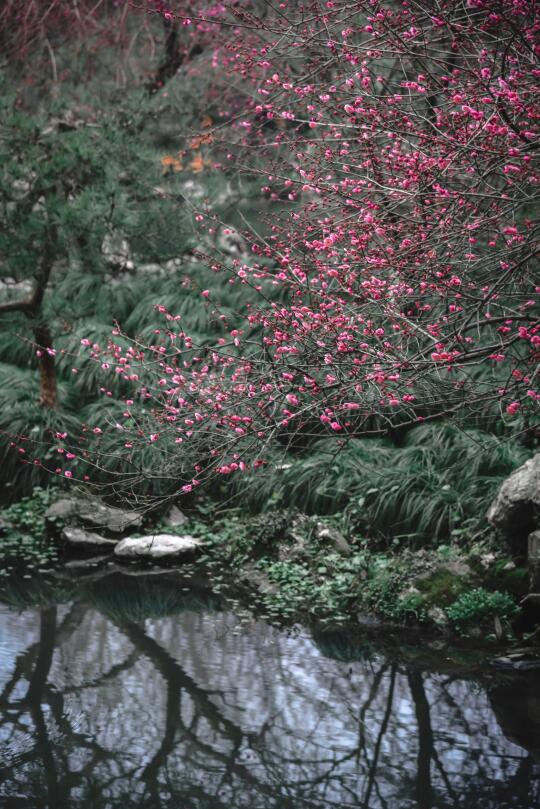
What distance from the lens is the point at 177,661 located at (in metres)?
4.32

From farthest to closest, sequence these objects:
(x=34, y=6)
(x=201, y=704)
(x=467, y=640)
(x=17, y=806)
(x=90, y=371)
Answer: (x=34, y=6), (x=90, y=371), (x=467, y=640), (x=201, y=704), (x=17, y=806)

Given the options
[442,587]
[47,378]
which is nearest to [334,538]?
[442,587]

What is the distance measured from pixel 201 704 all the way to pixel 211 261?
2053 millimetres

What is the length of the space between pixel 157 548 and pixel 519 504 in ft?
8.02

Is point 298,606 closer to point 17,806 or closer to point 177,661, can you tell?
point 177,661

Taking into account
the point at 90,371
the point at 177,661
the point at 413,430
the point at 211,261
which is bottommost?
the point at 177,661

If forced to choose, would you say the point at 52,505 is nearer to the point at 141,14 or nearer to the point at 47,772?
the point at 47,772

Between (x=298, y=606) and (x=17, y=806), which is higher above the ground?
(x=17, y=806)

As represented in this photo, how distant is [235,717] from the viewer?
377 cm

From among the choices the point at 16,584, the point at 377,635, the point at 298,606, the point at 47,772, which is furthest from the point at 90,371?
the point at 47,772

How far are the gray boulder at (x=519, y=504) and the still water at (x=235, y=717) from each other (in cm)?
83

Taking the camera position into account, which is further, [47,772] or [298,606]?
[298,606]

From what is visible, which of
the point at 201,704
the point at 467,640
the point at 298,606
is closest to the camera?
the point at 201,704

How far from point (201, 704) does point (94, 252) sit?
3.28 meters
